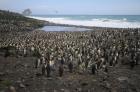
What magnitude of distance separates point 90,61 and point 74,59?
2232mm

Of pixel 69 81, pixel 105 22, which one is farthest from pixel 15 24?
pixel 69 81

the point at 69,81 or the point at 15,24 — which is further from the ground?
the point at 15,24

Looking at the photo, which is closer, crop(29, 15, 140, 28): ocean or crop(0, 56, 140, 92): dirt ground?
crop(0, 56, 140, 92): dirt ground

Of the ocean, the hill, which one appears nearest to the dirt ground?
the hill

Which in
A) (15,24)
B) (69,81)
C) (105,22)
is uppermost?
(105,22)

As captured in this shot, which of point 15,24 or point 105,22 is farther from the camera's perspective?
point 105,22

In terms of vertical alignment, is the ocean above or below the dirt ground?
above

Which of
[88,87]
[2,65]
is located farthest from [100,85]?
[2,65]

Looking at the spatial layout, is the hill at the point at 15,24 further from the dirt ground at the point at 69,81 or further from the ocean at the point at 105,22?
the dirt ground at the point at 69,81

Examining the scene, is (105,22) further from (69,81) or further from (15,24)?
(69,81)

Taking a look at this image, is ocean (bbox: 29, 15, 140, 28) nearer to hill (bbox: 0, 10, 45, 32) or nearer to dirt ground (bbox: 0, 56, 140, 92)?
hill (bbox: 0, 10, 45, 32)

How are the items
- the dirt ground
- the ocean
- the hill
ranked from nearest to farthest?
1. the dirt ground
2. the hill
3. the ocean

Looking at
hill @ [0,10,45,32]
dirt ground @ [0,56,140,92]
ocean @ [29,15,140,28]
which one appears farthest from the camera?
ocean @ [29,15,140,28]

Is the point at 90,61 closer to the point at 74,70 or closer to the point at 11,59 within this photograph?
the point at 74,70
